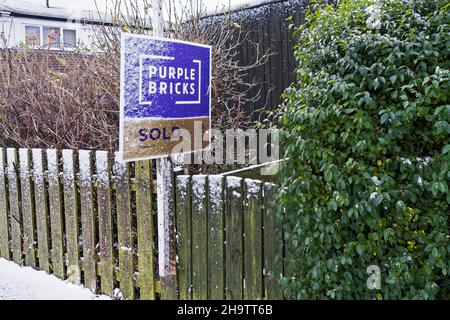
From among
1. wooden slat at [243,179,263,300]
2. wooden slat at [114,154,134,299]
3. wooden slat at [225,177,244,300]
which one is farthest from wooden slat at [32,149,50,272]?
wooden slat at [243,179,263,300]

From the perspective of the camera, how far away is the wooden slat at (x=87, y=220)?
3.81m

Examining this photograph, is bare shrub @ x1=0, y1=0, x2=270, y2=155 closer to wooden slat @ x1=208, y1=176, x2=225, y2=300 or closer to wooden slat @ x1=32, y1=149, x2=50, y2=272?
wooden slat @ x1=32, y1=149, x2=50, y2=272

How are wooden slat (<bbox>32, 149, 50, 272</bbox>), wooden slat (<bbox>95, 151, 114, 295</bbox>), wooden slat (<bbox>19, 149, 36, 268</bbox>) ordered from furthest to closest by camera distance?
wooden slat (<bbox>19, 149, 36, 268</bbox>) < wooden slat (<bbox>32, 149, 50, 272</bbox>) < wooden slat (<bbox>95, 151, 114, 295</bbox>)

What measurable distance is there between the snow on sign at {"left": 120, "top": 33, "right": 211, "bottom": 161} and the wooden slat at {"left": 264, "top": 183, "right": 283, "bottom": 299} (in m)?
0.89

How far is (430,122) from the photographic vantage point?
2355 mm

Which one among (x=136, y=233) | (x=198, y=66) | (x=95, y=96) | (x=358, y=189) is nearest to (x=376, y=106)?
(x=358, y=189)

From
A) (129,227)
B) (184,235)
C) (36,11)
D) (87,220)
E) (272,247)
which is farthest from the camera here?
(36,11)

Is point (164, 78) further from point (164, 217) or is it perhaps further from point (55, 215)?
point (55, 215)

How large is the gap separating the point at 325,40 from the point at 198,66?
1.08 metres

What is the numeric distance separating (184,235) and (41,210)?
174cm

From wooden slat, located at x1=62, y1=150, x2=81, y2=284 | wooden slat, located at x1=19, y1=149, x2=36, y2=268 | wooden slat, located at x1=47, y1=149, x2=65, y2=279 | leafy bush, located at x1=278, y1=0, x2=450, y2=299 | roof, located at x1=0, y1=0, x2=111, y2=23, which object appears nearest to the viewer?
leafy bush, located at x1=278, y1=0, x2=450, y2=299

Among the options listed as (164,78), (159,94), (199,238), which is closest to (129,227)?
(199,238)

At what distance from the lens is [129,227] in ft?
11.7

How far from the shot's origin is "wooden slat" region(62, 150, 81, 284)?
3.93 meters
